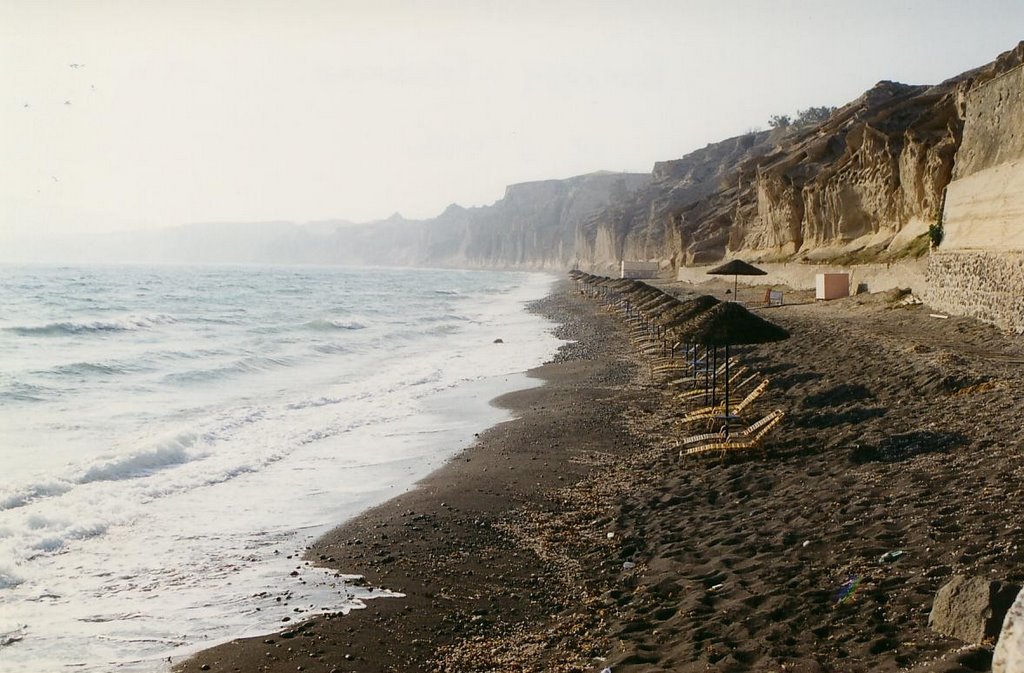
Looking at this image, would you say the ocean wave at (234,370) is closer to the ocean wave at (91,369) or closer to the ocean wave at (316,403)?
the ocean wave at (91,369)

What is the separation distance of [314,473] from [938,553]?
8000 millimetres

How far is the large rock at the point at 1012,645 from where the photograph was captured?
2791mm

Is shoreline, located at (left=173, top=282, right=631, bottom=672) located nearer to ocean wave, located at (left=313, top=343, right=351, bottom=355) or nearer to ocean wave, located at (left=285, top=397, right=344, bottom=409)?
ocean wave, located at (left=285, top=397, right=344, bottom=409)

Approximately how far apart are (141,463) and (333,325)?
2684cm

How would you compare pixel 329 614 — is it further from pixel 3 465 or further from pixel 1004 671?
pixel 3 465

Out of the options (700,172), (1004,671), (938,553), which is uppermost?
(700,172)

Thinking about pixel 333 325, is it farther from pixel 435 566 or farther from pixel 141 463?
pixel 435 566

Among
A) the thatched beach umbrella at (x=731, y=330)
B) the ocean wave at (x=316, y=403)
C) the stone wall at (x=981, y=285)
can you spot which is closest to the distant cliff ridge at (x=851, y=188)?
the stone wall at (x=981, y=285)

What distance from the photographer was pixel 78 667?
19.2 ft

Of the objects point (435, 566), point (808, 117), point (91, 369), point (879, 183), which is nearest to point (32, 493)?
point (435, 566)

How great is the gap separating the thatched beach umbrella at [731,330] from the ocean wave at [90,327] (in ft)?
98.5

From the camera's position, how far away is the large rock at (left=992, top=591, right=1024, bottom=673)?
110 inches

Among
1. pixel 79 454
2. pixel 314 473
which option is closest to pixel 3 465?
pixel 79 454

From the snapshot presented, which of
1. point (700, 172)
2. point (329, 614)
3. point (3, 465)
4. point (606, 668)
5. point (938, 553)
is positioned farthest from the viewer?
point (700, 172)
